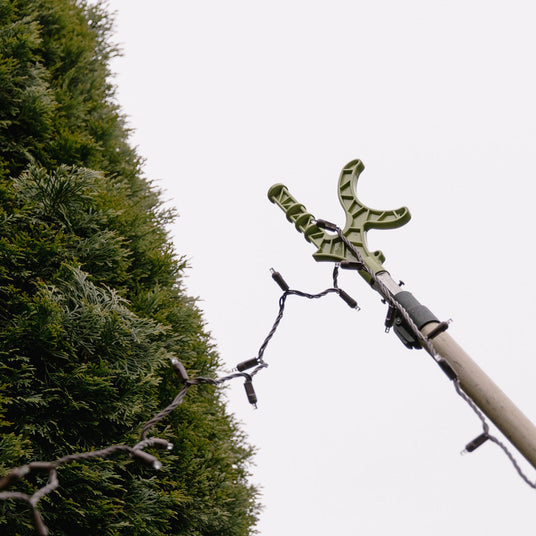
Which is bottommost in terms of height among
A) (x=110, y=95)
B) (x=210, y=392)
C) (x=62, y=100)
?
(x=210, y=392)

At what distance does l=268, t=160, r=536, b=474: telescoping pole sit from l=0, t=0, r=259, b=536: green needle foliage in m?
1.45

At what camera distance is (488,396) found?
5.83 ft

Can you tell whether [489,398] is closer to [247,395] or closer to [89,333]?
[247,395]

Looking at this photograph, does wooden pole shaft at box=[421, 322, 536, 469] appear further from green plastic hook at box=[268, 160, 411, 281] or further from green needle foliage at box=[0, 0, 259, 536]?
green needle foliage at box=[0, 0, 259, 536]

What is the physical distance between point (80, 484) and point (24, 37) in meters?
3.37

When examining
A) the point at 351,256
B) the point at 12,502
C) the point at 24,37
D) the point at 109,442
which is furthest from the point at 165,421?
the point at 24,37

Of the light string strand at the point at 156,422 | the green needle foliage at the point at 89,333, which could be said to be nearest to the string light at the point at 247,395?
the light string strand at the point at 156,422

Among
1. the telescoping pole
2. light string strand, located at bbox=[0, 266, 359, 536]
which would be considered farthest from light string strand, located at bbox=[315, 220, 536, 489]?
light string strand, located at bbox=[0, 266, 359, 536]

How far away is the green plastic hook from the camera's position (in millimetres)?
2332

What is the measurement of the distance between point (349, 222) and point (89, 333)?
1712 mm

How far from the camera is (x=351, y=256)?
2330 mm

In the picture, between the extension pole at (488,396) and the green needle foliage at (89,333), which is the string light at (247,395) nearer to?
the extension pole at (488,396)

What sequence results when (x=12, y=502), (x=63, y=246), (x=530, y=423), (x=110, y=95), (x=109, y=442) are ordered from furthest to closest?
(x=110, y=95) < (x=63, y=246) < (x=109, y=442) < (x=12, y=502) < (x=530, y=423)

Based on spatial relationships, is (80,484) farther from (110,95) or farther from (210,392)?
(110,95)
